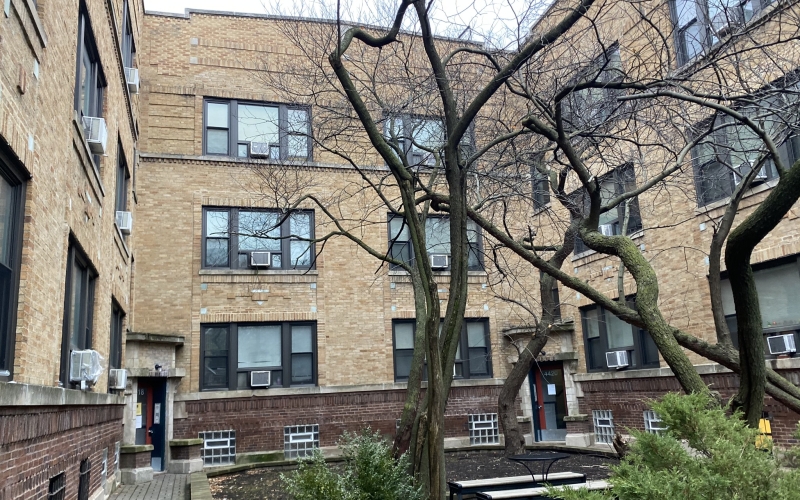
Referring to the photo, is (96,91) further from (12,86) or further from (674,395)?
(674,395)

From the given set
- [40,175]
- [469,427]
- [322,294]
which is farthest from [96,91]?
[469,427]

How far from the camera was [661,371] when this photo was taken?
16922 millimetres

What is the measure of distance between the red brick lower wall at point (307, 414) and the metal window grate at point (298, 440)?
18 cm

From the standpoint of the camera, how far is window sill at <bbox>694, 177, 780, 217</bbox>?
45.5ft

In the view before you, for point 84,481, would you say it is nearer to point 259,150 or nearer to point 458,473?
point 458,473

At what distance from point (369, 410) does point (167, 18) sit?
13828 millimetres

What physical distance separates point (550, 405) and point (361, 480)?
15.3 m

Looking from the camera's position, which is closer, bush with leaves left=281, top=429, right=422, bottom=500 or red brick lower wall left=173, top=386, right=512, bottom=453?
bush with leaves left=281, top=429, right=422, bottom=500

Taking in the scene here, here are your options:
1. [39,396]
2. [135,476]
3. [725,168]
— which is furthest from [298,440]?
[39,396]

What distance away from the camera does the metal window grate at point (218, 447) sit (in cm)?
1880

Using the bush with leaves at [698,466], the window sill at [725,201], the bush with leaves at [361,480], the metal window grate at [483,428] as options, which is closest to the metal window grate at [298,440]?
the metal window grate at [483,428]

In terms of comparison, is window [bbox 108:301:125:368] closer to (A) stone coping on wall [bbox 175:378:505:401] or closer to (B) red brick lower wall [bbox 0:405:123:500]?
(A) stone coping on wall [bbox 175:378:505:401]

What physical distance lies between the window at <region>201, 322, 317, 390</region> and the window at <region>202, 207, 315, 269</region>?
6.29 ft

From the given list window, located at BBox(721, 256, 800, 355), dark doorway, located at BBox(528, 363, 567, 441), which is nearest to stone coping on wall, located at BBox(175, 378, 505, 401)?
dark doorway, located at BBox(528, 363, 567, 441)
